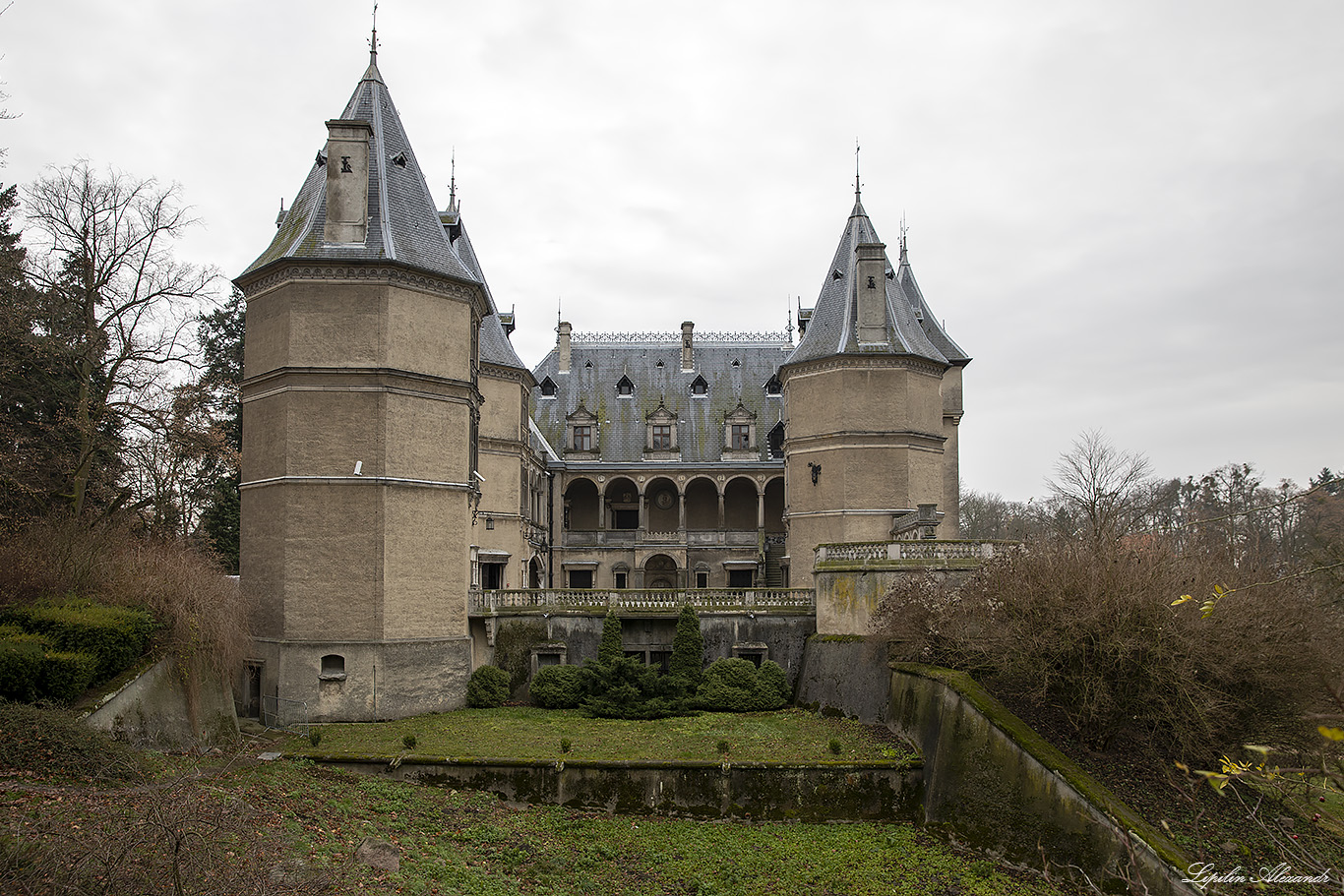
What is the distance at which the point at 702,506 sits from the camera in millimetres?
44562

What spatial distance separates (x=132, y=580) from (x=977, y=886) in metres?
16.9

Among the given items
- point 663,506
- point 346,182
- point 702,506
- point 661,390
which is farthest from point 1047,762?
point 661,390

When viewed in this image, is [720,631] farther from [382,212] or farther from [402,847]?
[382,212]

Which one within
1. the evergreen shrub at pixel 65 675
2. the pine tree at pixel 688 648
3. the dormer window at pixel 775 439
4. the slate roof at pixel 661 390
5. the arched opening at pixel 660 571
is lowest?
the pine tree at pixel 688 648

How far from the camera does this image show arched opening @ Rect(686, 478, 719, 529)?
44281 mm

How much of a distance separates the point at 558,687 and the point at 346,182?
1489cm

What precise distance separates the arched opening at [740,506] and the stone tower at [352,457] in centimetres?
2088

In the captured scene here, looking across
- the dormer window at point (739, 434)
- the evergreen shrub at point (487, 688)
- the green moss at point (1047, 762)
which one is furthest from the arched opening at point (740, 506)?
the green moss at point (1047, 762)

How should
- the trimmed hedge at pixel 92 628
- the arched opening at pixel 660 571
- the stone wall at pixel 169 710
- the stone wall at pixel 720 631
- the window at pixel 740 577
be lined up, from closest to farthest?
the trimmed hedge at pixel 92 628 < the stone wall at pixel 169 710 < the stone wall at pixel 720 631 < the window at pixel 740 577 < the arched opening at pixel 660 571

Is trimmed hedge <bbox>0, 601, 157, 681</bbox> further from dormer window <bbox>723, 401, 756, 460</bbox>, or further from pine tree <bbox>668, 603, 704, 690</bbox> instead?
dormer window <bbox>723, 401, 756, 460</bbox>

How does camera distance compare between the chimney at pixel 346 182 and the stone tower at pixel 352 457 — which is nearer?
the stone tower at pixel 352 457

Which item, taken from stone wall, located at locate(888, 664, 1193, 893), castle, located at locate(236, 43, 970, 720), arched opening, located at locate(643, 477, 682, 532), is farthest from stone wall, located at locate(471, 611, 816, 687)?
arched opening, located at locate(643, 477, 682, 532)

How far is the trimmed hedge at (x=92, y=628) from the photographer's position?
15844mm

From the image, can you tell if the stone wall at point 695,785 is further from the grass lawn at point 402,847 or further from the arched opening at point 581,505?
the arched opening at point 581,505
